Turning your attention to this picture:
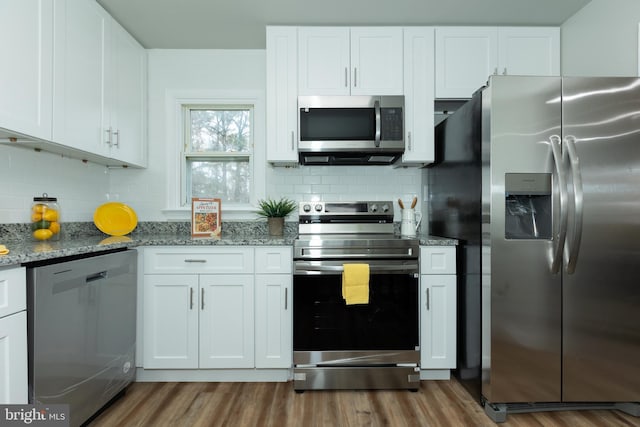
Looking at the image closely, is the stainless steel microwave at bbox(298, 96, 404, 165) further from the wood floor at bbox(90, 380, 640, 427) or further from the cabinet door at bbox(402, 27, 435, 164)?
the wood floor at bbox(90, 380, 640, 427)

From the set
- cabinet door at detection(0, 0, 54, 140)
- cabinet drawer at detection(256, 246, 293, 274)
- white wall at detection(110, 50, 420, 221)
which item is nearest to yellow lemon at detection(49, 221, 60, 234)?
cabinet door at detection(0, 0, 54, 140)

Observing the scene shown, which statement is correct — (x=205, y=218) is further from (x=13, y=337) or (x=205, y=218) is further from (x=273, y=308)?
(x=13, y=337)

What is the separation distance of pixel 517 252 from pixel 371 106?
4.44ft

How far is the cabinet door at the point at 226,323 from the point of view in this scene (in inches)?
89.7

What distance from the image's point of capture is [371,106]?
2.49m

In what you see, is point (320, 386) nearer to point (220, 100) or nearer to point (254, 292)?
→ point (254, 292)

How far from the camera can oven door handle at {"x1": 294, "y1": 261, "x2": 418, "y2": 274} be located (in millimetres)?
2197

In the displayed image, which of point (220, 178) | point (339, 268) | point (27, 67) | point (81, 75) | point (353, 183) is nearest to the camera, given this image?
point (27, 67)

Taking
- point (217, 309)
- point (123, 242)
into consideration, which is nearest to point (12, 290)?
point (123, 242)

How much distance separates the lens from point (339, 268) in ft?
7.20

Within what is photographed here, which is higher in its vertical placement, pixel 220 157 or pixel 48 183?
pixel 220 157

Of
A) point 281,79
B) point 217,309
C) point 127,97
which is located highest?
point 281,79

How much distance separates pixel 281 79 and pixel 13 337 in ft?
6.94

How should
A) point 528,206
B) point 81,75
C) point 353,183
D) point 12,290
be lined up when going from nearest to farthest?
point 12,290, point 528,206, point 81,75, point 353,183
